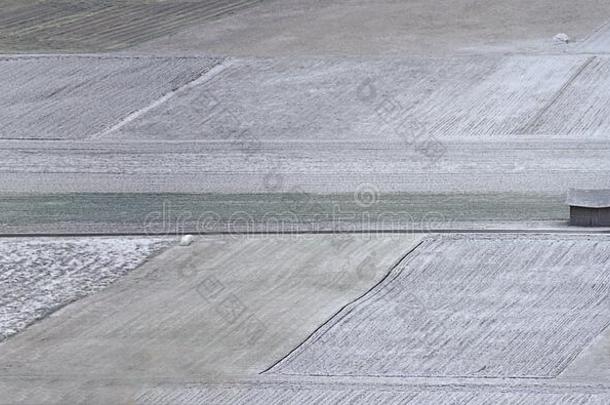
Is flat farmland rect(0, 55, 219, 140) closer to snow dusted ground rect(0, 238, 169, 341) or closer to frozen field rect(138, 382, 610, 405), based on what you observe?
snow dusted ground rect(0, 238, 169, 341)

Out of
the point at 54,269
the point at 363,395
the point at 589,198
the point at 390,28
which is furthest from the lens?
the point at 390,28

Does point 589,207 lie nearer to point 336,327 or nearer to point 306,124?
point 336,327

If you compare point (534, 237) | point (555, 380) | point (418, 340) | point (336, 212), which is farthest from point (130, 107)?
point (555, 380)

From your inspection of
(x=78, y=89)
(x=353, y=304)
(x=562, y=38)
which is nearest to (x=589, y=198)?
(x=353, y=304)

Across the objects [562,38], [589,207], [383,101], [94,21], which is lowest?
[562,38]

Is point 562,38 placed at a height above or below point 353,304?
below

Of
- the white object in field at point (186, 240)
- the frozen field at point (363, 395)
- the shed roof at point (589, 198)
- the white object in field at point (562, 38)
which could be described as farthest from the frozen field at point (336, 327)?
the white object in field at point (562, 38)
